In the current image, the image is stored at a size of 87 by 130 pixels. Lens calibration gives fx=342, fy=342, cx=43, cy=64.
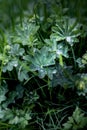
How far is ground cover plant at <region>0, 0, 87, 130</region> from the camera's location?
1.68 metres

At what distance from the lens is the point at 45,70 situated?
1.67 meters

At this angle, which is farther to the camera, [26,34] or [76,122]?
[26,34]

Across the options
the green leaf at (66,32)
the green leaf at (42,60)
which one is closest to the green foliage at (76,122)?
the green leaf at (42,60)

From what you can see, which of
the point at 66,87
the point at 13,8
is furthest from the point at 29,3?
the point at 66,87

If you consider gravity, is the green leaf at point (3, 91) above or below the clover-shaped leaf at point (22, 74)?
below

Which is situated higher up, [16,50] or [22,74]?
[16,50]

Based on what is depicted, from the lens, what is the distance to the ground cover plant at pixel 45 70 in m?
1.68

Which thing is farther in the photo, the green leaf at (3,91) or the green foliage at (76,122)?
the green leaf at (3,91)

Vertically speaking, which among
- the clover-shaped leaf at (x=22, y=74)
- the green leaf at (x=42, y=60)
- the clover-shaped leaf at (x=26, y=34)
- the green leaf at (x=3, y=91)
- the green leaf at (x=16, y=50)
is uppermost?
the clover-shaped leaf at (x=26, y=34)

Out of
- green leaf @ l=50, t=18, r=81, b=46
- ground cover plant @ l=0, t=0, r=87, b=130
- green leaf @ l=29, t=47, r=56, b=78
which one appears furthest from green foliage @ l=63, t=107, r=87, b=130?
green leaf @ l=50, t=18, r=81, b=46

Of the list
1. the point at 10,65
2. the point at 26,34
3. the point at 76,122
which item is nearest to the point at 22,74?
the point at 10,65

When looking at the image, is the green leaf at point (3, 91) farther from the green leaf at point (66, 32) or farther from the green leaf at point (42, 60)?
the green leaf at point (66, 32)

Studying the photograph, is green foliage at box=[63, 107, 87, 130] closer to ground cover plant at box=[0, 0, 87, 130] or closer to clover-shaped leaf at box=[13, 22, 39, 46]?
ground cover plant at box=[0, 0, 87, 130]

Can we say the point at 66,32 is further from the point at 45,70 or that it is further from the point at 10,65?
the point at 10,65
